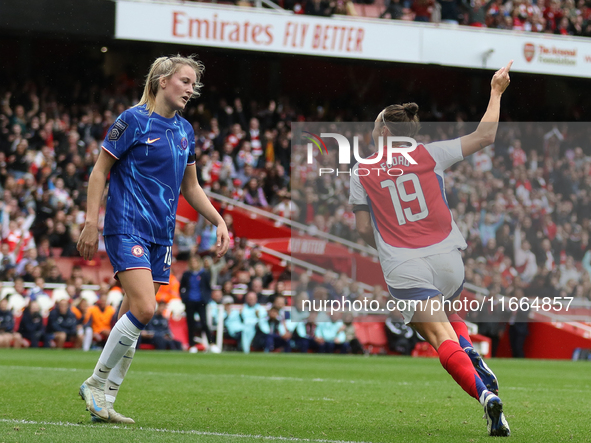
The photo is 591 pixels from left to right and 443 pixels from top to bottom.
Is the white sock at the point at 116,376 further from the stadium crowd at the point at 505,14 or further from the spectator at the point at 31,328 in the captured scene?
the stadium crowd at the point at 505,14

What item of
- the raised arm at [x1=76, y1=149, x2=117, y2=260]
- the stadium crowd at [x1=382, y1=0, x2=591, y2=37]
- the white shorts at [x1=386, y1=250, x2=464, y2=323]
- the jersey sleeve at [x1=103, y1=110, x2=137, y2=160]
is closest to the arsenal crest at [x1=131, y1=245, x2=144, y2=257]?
the raised arm at [x1=76, y1=149, x2=117, y2=260]

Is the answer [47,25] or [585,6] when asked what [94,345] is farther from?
[585,6]

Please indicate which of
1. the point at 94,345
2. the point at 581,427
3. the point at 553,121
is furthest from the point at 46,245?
the point at 553,121

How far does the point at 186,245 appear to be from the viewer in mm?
17203

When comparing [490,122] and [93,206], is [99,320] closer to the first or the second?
[93,206]

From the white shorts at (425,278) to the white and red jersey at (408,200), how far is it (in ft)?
0.27

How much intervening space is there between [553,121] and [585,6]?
330 centimetres

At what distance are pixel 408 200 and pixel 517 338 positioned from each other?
42.6 feet

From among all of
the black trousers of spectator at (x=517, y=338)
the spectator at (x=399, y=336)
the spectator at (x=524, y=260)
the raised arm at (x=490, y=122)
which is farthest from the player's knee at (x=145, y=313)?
the spectator at (x=524, y=260)

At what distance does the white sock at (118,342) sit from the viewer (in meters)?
4.79

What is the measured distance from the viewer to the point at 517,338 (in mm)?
17219

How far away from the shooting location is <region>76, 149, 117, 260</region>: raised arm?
4594 mm

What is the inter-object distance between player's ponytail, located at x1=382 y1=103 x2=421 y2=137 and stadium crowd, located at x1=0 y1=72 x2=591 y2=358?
1051 centimetres

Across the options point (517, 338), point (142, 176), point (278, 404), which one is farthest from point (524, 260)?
point (142, 176)
